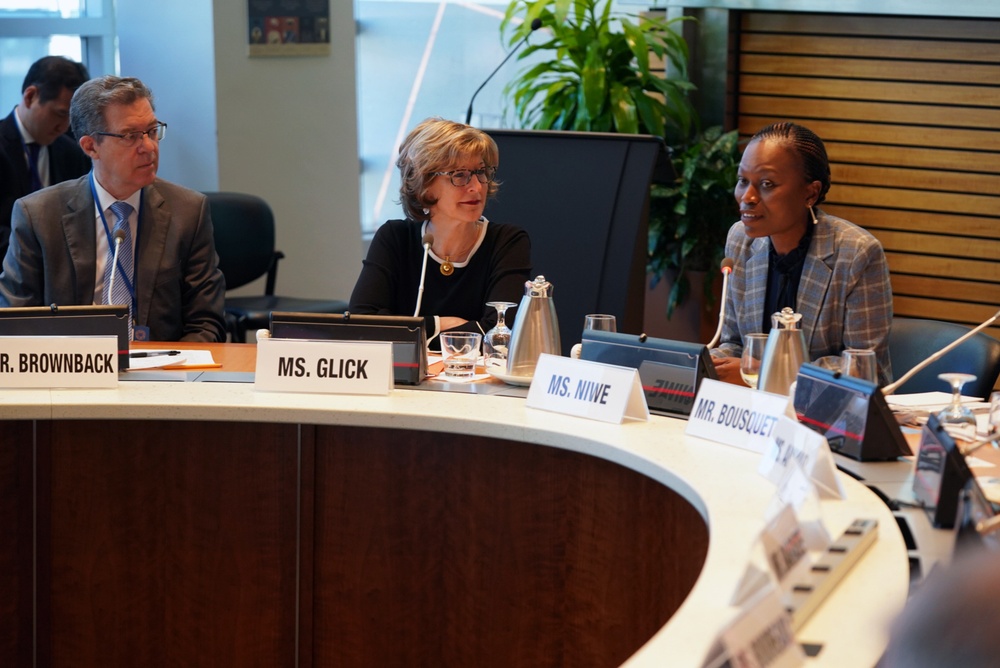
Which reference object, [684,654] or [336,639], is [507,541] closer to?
[336,639]

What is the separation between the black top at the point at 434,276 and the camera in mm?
3076

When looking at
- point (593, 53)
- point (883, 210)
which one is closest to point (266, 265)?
point (593, 53)

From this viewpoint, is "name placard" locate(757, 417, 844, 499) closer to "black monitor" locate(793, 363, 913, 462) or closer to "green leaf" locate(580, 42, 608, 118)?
"black monitor" locate(793, 363, 913, 462)

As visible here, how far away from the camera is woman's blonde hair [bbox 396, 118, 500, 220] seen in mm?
3010

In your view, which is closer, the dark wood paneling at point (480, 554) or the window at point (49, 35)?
Answer: the dark wood paneling at point (480, 554)

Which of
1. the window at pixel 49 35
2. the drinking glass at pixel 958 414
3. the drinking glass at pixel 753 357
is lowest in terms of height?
the drinking glass at pixel 958 414

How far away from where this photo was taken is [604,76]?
5113 mm

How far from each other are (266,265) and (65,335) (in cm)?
268

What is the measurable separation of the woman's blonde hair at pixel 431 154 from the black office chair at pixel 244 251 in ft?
5.42

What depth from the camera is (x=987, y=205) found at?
16.4 ft

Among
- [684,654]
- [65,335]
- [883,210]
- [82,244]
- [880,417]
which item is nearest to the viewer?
[684,654]

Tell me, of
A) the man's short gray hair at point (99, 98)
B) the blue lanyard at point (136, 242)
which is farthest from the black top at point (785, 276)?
the man's short gray hair at point (99, 98)

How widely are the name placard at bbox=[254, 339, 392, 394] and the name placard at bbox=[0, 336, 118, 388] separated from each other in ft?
0.89

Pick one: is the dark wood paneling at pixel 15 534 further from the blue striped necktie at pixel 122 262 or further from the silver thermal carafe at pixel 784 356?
the silver thermal carafe at pixel 784 356
